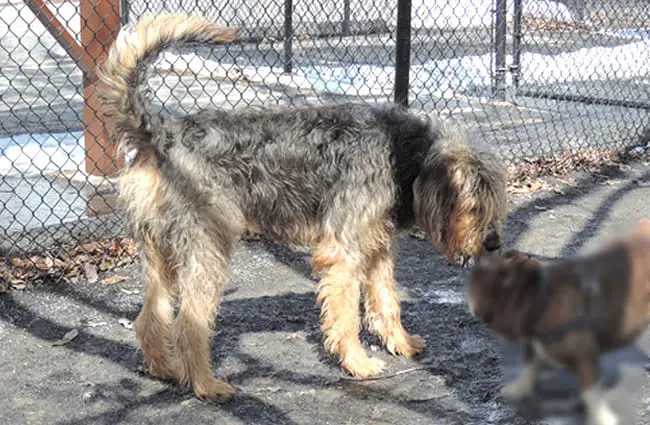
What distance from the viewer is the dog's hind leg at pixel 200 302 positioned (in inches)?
156

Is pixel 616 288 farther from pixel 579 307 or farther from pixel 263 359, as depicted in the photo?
pixel 263 359

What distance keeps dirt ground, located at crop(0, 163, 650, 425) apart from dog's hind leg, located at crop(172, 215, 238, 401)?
10 cm

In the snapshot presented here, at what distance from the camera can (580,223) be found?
269 inches

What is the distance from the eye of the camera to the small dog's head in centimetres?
56

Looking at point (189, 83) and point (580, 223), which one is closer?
point (580, 223)

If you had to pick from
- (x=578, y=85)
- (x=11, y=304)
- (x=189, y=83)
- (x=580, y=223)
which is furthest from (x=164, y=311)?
(x=578, y=85)

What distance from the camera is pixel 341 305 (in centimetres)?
426

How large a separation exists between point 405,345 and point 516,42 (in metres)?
6.43

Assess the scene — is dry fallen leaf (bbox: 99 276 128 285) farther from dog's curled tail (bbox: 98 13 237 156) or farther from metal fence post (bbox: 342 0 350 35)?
metal fence post (bbox: 342 0 350 35)

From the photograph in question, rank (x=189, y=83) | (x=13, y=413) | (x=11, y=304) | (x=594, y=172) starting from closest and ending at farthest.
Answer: (x=13, y=413) → (x=11, y=304) → (x=594, y=172) → (x=189, y=83)

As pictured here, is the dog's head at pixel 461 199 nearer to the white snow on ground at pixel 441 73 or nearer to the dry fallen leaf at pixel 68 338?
the dry fallen leaf at pixel 68 338

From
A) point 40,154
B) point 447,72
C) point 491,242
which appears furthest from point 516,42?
point 491,242

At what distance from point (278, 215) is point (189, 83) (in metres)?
8.13

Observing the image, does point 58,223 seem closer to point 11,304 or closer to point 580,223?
point 11,304
